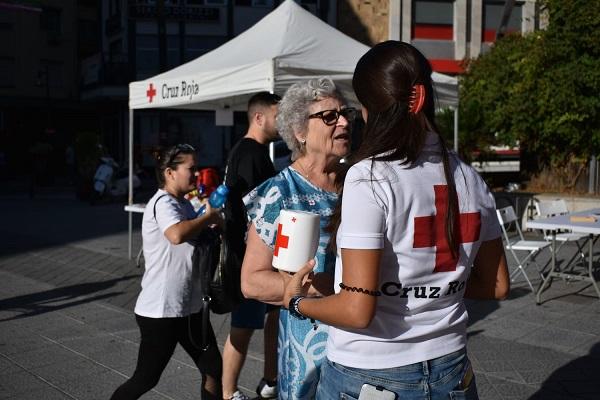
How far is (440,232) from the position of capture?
74.4 inches

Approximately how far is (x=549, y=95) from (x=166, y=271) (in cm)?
1071

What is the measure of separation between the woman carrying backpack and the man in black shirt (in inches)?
12.9

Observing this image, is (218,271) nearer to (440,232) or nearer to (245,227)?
(245,227)

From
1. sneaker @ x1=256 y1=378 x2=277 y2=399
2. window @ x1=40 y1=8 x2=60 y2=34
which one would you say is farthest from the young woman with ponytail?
window @ x1=40 y1=8 x2=60 y2=34

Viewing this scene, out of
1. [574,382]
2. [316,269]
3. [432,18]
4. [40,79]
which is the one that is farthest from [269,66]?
[40,79]

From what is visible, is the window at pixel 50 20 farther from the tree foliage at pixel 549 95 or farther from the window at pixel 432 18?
the tree foliage at pixel 549 95

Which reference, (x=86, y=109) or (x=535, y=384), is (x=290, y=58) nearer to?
(x=535, y=384)

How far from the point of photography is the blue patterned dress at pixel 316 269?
8.71ft

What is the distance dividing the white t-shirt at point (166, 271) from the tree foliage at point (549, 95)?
33.7 feet

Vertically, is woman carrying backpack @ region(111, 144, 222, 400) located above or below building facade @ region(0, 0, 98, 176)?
below

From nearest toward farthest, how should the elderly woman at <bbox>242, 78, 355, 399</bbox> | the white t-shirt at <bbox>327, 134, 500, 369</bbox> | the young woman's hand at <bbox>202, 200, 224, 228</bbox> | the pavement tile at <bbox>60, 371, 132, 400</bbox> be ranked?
the white t-shirt at <bbox>327, 134, 500, 369</bbox> < the elderly woman at <bbox>242, 78, 355, 399</bbox> < the young woman's hand at <bbox>202, 200, 224, 228</bbox> < the pavement tile at <bbox>60, 371, 132, 400</bbox>

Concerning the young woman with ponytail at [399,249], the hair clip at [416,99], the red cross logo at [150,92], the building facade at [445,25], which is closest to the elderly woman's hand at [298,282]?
the young woman with ponytail at [399,249]

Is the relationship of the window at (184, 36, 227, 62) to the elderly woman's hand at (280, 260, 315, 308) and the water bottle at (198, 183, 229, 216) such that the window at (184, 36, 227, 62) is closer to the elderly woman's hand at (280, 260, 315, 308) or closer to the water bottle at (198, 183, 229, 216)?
the water bottle at (198, 183, 229, 216)

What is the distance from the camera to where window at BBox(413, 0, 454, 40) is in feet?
108
